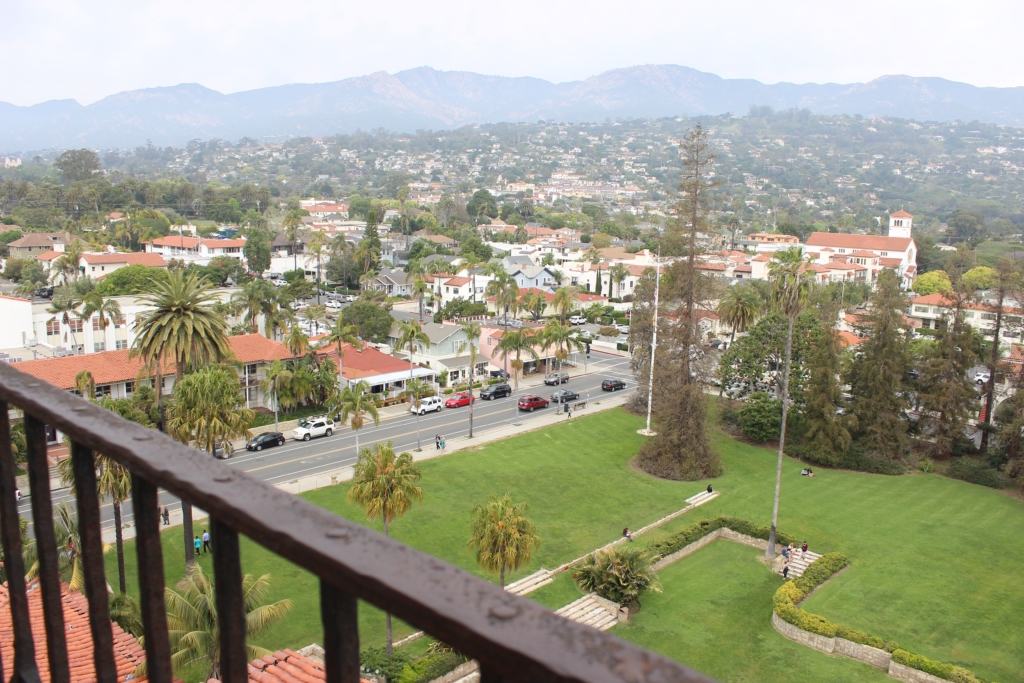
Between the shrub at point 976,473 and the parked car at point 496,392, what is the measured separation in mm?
18624

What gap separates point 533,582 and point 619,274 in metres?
46.4

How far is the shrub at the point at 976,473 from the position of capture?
2712cm

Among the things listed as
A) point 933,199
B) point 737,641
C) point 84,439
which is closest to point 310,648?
point 737,641

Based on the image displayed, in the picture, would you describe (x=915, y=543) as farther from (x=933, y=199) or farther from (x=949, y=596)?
(x=933, y=199)

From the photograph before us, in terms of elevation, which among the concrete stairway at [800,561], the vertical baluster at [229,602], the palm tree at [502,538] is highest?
the vertical baluster at [229,602]

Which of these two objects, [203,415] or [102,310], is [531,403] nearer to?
[203,415]

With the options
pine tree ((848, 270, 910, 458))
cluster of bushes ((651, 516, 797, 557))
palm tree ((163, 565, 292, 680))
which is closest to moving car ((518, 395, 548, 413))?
cluster of bushes ((651, 516, 797, 557))

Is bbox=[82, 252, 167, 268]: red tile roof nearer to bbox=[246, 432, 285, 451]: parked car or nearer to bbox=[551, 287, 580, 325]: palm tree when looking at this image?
bbox=[551, 287, 580, 325]: palm tree

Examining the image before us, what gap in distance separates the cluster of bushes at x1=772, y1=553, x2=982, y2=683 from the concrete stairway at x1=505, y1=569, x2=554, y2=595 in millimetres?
5525

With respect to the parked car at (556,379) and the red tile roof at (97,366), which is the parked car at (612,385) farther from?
the red tile roof at (97,366)

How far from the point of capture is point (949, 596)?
61.9 ft

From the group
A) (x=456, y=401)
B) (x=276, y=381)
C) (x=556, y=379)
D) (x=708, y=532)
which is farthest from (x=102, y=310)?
(x=708, y=532)

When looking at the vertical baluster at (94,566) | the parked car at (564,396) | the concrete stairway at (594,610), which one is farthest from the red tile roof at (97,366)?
the vertical baluster at (94,566)

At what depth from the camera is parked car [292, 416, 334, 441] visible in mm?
28188
